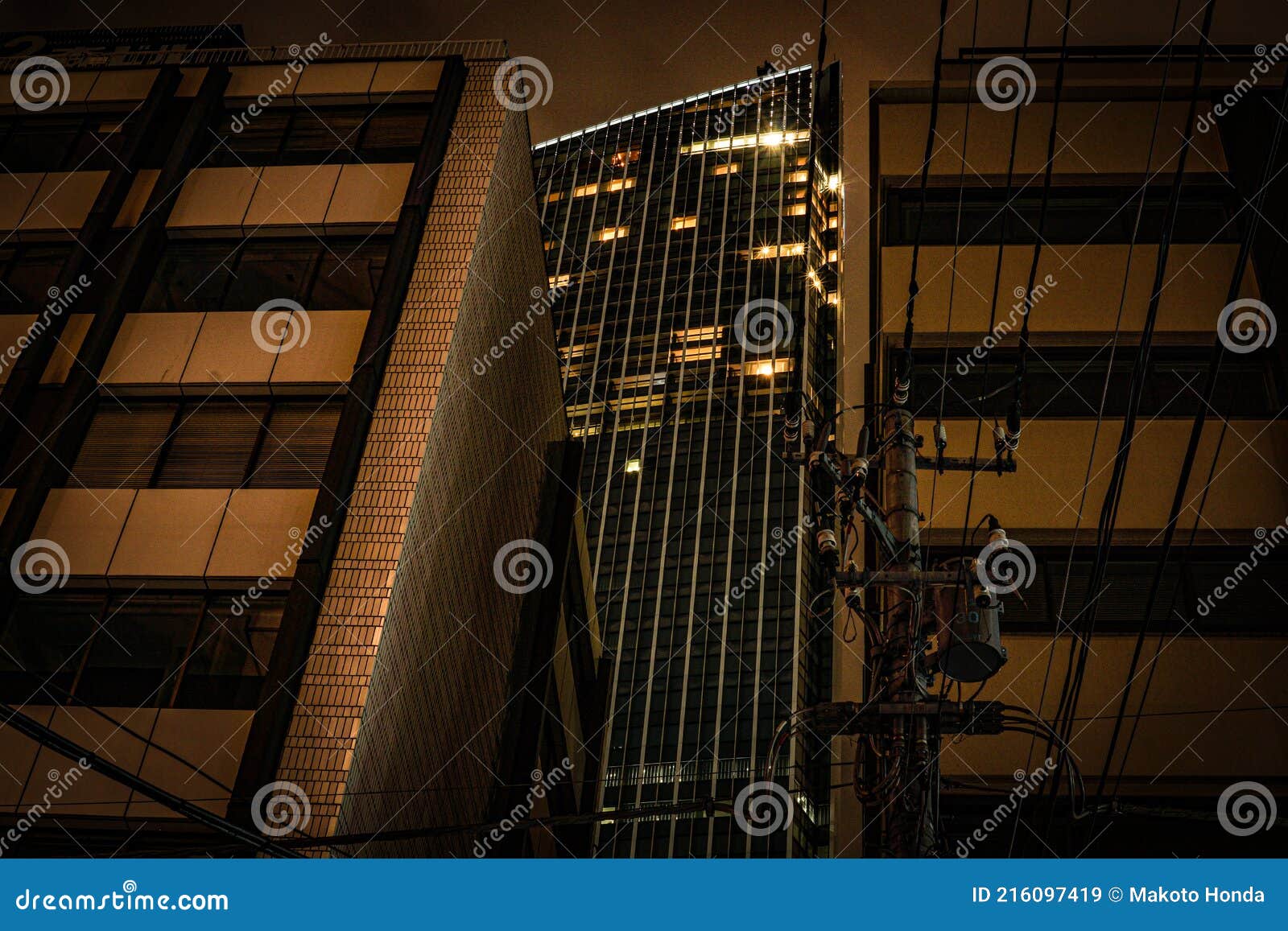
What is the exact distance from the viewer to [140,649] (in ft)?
46.3

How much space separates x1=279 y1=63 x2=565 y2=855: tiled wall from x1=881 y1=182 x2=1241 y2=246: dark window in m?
8.73

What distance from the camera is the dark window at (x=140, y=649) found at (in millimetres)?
13602

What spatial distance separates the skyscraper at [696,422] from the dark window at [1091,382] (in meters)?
65.3

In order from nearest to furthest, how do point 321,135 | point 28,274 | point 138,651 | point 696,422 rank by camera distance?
point 138,651 → point 28,274 → point 321,135 → point 696,422

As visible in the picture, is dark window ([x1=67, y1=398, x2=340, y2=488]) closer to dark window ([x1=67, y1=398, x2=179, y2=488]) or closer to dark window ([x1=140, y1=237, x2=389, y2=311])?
dark window ([x1=67, y1=398, x2=179, y2=488])

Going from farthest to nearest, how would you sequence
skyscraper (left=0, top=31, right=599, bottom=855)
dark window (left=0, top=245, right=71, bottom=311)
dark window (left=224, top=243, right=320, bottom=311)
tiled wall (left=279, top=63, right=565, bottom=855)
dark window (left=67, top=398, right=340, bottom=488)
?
dark window (left=0, top=245, right=71, bottom=311), dark window (left=224, top=243, right=320, bottom=311), dark window (left=67, top=398, right=340, bottom=488), skyscraper (left=0, top=31, right=599, bottom=855), tiled wall (left=279, top=63, right=565, bottom=855)

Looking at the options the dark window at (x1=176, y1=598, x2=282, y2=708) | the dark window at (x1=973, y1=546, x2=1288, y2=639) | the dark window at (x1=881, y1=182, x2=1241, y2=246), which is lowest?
the dark window at (x1=176, y1=598, x2=282, y2=708)

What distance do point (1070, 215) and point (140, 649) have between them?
2050 centimetres

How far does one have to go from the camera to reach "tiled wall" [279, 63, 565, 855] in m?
12.8

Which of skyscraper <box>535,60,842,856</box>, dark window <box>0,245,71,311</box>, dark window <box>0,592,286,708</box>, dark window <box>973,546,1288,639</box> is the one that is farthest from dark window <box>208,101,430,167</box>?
skyscraper <box>535,60,842,856</box>

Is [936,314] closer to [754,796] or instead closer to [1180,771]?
[1180,771]

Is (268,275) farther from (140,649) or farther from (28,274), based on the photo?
(140,649)

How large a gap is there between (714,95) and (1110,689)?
12652 centimetres

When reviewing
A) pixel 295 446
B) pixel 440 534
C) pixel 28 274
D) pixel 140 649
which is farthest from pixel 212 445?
pixel 28 274
